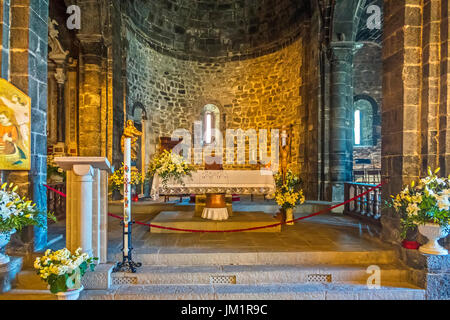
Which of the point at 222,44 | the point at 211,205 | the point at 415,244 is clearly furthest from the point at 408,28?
the point at 222,44

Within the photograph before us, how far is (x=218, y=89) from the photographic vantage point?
1307 cm

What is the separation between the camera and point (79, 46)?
8.53 metres

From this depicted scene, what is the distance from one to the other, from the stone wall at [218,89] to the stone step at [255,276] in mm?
6714

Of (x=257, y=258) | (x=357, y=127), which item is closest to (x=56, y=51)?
(x=257, y=258)

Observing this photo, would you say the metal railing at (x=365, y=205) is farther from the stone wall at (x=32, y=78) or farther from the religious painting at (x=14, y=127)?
the religious painting at (x=14, y=127)

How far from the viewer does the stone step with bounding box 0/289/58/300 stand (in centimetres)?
327

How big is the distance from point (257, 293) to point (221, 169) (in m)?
4.12

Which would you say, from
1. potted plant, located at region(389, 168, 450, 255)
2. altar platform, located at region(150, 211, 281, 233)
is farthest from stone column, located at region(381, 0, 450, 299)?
altar platform, located at region(150, 211, 281, 233)

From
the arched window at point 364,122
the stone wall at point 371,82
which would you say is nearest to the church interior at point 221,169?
the stone wall at point 371,82

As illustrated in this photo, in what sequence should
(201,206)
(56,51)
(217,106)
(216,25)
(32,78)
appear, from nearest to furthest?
Result: (32,78) → (201,206) → (56,51) → (216,25) → (217,106)

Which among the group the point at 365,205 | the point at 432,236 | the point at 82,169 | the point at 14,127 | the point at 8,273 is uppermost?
the point at 14,127

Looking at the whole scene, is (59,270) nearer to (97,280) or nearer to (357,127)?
(97,280)

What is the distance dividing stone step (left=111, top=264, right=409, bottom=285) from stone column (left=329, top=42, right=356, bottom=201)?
4.71 m

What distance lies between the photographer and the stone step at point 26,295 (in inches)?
129
